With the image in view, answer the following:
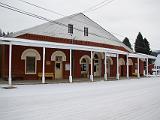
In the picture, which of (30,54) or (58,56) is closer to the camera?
(30,54)

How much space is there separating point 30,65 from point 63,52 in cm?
401

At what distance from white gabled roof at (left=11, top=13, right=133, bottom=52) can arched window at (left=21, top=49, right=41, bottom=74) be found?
520 centimetres

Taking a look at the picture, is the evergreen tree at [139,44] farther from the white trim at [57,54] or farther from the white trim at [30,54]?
the white trim at [30,54]

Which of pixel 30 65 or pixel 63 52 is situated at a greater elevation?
pixel 63 52

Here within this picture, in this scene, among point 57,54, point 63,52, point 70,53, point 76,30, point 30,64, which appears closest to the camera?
point 70,53

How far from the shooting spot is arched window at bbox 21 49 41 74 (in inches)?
940

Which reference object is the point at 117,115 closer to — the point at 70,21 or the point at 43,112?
the point at 43,112

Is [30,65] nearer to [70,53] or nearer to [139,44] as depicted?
[70,53]

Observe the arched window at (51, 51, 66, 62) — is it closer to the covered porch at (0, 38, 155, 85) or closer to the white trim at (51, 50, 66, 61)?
the white trim at (51, 50, 66, 61)

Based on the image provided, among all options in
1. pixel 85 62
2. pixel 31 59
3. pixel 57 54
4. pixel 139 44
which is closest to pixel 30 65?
pixel 31 59

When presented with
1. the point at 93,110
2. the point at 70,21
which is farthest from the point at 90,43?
the point at 93,110

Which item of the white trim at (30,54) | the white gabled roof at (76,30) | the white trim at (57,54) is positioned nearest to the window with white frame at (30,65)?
the white trim at (30,54)

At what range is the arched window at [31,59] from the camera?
23875mm

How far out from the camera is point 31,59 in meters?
24.4
